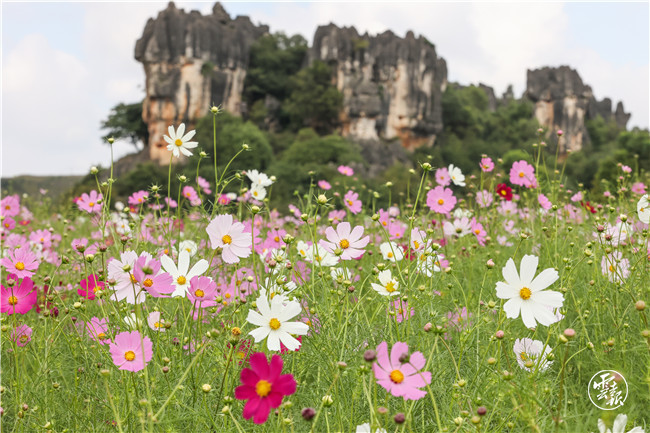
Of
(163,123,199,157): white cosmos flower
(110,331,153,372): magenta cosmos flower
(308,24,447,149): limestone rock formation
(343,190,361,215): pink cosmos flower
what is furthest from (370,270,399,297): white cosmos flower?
(308,24,447,149): limestone rock formation

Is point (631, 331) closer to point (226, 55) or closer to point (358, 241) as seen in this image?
point (358, 241)

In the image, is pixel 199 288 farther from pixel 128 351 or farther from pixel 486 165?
pixel 486 165

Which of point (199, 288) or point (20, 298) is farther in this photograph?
point (20, 298)

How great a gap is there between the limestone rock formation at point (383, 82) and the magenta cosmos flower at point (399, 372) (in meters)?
30.2

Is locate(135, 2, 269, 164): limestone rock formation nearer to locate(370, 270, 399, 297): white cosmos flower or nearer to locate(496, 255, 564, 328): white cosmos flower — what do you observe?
locate(370, 270, 399, 297): white cosmos flower

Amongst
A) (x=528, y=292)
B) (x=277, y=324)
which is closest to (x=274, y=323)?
(x=277, y=324)

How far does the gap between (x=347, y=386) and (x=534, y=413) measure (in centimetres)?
39

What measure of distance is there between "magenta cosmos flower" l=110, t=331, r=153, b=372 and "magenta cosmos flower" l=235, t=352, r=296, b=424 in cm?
24

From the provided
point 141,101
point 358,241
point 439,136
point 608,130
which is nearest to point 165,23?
point 141,101

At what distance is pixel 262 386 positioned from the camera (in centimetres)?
75

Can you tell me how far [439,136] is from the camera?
118 feet

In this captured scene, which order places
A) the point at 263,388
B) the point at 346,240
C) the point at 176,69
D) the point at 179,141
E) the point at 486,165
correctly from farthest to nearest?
the point at 176,69, the point at 486,165, the point at 179,141, the point at 346,240, the point at 263,388

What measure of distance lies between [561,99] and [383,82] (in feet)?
60.9

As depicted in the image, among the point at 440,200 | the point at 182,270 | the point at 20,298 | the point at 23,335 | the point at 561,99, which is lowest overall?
the point at 23,335
